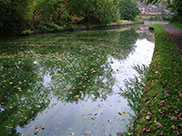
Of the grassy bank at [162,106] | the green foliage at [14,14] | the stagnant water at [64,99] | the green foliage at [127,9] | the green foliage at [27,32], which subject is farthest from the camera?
the green foliage at [127,9]

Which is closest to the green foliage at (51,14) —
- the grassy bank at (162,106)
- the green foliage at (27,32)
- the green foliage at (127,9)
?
the green foliage at (27,32)

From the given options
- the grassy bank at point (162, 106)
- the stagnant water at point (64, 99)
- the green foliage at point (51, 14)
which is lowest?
the stagnant water at point (64, 99)

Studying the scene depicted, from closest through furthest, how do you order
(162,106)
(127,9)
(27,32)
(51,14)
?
(162,106), (27,32), (51,14), (127,9)

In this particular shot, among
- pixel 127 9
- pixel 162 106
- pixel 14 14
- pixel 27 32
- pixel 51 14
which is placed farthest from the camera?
pixel 127 9

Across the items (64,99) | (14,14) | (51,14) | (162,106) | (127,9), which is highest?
(14,14)

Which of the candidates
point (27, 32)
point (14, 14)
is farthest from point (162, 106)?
point (27, 32)

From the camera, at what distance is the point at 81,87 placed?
597cm

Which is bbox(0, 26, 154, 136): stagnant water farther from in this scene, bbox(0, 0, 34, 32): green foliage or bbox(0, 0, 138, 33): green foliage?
bbox(0, 0, 138, 33): green foliage

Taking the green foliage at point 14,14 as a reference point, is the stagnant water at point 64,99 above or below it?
below

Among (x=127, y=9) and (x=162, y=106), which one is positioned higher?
(x=127, y=9)

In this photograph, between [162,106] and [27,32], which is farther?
[27,32]

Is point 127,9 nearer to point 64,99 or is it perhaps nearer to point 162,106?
point 64,99

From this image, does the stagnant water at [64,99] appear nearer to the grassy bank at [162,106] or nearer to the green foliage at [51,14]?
the grassy bank at [162,106]

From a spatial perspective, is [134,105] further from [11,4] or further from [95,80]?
[11,4]
